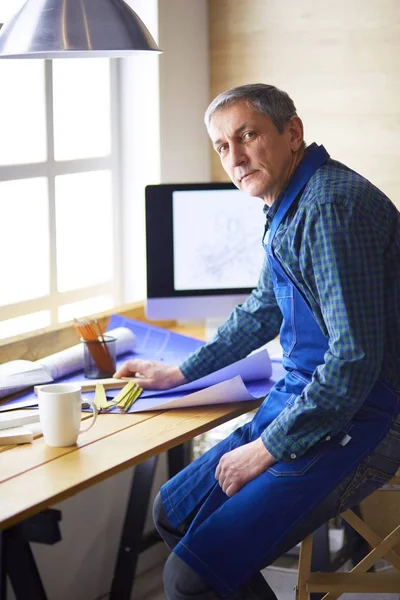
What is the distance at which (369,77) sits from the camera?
3105 mm

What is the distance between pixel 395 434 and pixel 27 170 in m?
1.49

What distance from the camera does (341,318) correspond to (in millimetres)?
1796

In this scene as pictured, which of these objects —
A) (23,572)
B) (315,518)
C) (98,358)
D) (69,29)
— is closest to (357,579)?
(315,518)

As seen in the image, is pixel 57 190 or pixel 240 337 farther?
pixel 57 190

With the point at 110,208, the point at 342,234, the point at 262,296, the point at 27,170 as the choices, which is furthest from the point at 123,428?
the point at 110,208

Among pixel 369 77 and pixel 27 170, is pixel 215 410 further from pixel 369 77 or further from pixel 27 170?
pixel 369 77

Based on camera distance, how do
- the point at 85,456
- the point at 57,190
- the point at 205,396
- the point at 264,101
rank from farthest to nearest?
the point at 57,190 → the point at 205,396 → the point at 264,101 → the point at 85,456

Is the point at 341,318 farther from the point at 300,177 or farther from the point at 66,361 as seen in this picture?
the point at 66,361

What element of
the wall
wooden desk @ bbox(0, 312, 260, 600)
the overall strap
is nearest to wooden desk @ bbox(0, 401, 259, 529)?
wooden desk @ bbox(0, 312, 260, 600)

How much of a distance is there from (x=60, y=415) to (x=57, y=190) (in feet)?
4.24

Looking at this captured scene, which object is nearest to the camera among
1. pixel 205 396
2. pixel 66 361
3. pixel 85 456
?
pixel 85 456

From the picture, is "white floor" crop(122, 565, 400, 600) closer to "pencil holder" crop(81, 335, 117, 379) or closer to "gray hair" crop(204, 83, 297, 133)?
"pencil holder" crop(81, 335, 117, 379)

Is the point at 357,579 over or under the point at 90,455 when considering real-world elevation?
under

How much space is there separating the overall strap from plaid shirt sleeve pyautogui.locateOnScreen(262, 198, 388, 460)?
0.40ft
